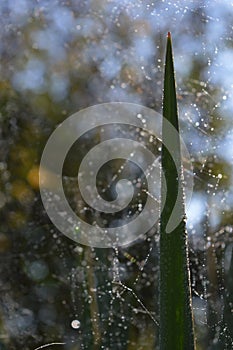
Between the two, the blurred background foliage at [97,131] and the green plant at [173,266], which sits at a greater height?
the blurred background foliage at [97,131]

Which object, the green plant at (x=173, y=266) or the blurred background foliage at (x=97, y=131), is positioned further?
Answer: the blurred background foliage at (x=97, y=131)

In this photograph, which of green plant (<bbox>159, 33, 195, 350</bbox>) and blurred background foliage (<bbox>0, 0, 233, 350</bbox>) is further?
blurred background foliage (<bbox>0, 0, 233, 350</bbox>)

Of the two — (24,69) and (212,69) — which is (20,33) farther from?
(212,69)

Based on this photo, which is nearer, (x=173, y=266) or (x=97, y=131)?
(x=173, y=266)

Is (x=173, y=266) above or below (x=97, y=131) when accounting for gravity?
below
